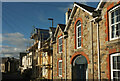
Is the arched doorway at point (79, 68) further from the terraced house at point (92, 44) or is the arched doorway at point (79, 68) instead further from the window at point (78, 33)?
the window at point (78, 33)

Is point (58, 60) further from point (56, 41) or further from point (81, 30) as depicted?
point (81, 30)

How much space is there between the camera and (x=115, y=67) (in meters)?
9.75

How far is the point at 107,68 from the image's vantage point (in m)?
10.2

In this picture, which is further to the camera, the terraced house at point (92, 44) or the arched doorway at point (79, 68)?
the arched doorway at point (79, 68)

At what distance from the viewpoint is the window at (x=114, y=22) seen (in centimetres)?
986

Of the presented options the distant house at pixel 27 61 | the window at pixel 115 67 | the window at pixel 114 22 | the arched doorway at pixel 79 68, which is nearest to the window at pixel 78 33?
the arched doorway at pixel 79 68

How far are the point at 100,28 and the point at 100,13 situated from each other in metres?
1.19

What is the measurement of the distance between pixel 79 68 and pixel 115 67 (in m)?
5.01

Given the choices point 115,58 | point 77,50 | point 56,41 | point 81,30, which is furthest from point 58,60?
point 115,58

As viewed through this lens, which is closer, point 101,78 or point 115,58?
point 115,58

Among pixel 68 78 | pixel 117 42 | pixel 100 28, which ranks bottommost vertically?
pixel 68 78

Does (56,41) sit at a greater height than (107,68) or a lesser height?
greater

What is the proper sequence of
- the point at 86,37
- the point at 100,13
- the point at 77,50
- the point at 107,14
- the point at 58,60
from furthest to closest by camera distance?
1. the point at 58,60
2. the point at 77,50
3. the point at 86,37
4. the point at 100,13
5. the point at 107,14

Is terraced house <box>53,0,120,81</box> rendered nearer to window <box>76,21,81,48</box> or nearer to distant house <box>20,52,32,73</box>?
window <box>76,21,81,48</box>
